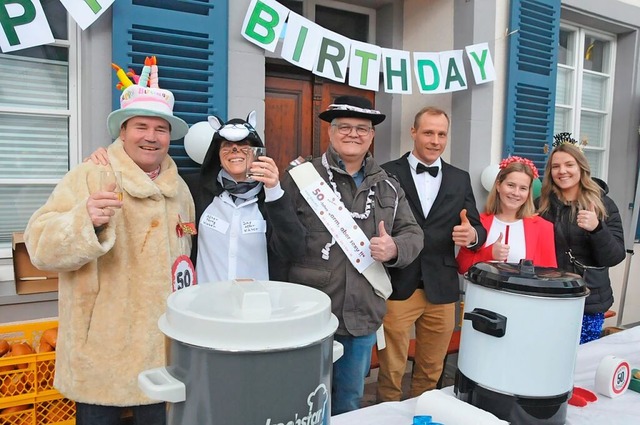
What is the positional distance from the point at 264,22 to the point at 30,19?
1079mm

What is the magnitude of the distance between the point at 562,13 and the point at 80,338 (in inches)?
169

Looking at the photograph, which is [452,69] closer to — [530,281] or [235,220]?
[235,220]

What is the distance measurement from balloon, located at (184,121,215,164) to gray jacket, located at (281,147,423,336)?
48 cm

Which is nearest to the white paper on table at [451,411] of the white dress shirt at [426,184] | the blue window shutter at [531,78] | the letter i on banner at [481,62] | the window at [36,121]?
the white dress shirt at [426,184]

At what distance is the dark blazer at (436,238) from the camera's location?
2.45m

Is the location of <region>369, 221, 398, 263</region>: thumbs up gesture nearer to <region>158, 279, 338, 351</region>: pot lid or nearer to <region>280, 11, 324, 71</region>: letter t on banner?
<region>158, 279, 338, 351</region>: pot lid

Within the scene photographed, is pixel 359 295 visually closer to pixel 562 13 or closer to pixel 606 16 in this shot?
pixel 562 13

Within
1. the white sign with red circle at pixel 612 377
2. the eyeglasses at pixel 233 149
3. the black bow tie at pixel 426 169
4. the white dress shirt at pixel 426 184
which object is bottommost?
the white sign with red circle at pixel 612 377

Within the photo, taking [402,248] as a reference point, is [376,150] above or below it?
above

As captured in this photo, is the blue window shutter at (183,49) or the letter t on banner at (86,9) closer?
the letter t on banner at (86,9)

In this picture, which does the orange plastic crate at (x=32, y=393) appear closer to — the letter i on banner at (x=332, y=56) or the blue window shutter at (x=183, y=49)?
the blue window shutter at (x=183, y=49)

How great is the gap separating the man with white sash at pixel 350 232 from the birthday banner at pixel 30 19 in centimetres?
109

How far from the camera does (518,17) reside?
3.49 metres

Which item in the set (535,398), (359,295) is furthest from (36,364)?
(535,398)
